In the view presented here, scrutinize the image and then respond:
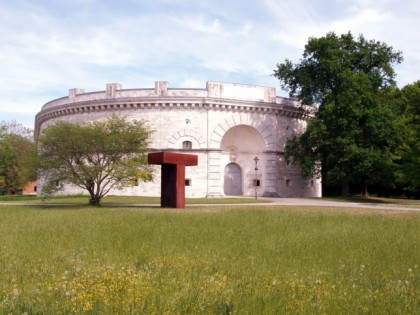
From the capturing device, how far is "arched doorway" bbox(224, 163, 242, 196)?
46.5m

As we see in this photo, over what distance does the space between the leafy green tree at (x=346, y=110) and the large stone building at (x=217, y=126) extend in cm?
364

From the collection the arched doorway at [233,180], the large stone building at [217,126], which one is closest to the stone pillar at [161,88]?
the large stone building at [217,126]

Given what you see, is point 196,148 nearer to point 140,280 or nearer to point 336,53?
point 336,53

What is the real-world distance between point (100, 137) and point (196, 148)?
17.7 meters

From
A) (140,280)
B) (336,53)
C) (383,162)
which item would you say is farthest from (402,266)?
(336,53)

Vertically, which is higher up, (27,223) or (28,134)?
(28,134)

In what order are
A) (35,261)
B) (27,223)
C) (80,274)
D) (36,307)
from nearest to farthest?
(36,307)
(80,274)
(35,261)
(27,223)

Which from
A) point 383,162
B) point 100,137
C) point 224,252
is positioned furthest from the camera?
point 383,162

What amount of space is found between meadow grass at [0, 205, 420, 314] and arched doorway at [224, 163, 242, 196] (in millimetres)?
31889

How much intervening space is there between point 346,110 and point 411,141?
6.14 meters

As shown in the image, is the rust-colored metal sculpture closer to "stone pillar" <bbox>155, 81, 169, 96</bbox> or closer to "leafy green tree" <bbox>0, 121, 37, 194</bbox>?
"stone pillar" <bbox>155, 81, 169, 96</bbox>

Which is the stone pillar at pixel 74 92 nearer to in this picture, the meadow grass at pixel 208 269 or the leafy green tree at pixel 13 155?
the leafy green tree at pixel 13 155

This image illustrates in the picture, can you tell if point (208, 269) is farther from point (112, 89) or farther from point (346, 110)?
point (112, 89)

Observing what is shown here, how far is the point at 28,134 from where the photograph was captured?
72.1 meters
